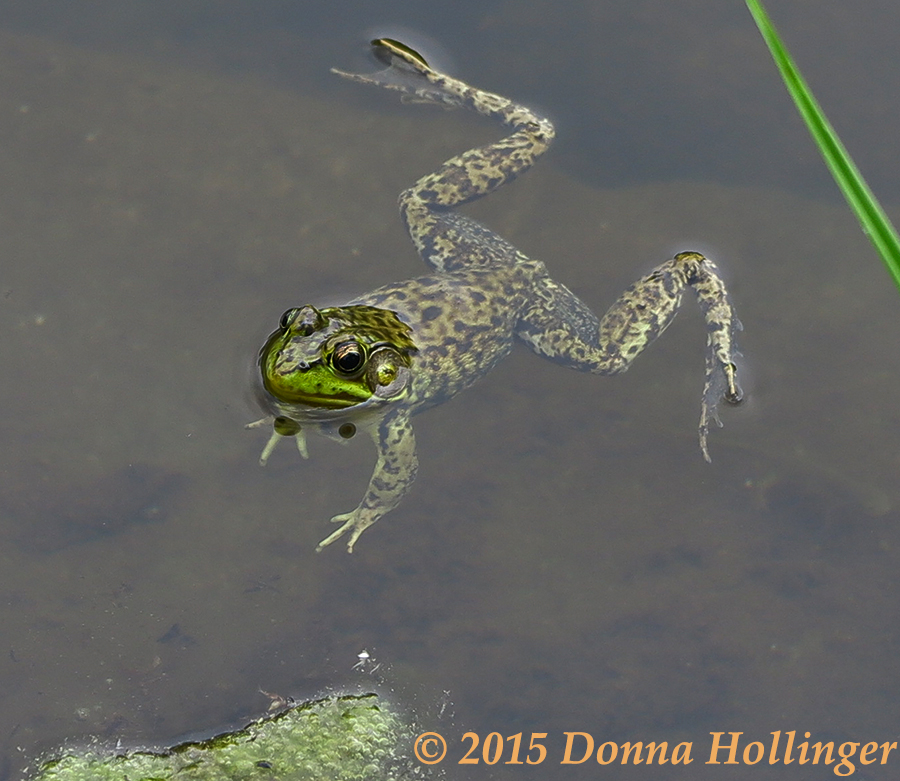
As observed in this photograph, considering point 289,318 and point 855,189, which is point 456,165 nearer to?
point 289,318

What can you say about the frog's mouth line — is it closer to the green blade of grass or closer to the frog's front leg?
the frog's front leg

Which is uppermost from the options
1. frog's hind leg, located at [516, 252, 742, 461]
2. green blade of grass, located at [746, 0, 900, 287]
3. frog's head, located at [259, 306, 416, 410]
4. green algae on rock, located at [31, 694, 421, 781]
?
green blade of grass, located at [746, 0, 900, 287]

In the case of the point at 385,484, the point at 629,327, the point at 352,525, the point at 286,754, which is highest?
the point at 629,327

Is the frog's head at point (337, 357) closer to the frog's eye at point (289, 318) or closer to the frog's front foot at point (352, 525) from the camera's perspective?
the frog's eye at point (289, 318)

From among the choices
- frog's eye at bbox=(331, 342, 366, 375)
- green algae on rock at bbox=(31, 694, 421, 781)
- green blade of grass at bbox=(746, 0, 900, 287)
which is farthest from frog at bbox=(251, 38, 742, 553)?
green blade of grass at bbox=(746, 0, 900, 287)

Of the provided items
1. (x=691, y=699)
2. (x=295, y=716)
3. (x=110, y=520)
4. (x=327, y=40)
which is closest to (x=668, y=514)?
(x=691, y=699)

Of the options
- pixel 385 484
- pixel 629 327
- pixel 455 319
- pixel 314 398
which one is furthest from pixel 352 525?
pixel 629 327
